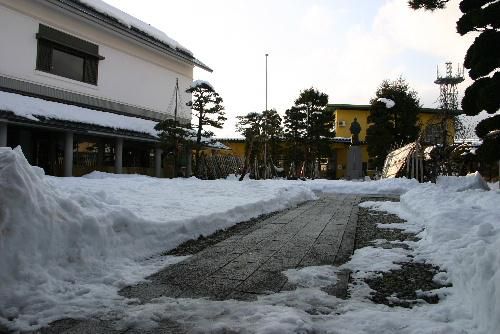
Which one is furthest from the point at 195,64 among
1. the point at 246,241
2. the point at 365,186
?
the point at 246,241

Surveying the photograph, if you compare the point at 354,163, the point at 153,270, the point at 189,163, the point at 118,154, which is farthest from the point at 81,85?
the point at 354,163

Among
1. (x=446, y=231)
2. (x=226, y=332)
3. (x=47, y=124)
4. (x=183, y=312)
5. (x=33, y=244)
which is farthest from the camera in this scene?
(x=47, y=124)

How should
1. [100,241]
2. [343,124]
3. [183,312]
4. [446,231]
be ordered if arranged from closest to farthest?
[183,312] < [100,241] < [446,231] < [343,124]

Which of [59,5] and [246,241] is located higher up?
[59,5]

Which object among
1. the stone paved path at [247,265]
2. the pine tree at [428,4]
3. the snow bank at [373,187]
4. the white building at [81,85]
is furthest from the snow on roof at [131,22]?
the stone paved path at [247,265]

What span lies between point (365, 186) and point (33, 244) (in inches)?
507

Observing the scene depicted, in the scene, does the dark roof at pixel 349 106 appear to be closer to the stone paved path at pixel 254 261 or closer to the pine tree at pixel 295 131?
the pine tree at pixel 295 131

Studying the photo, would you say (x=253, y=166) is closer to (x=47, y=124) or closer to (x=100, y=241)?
(x=47, y=124)

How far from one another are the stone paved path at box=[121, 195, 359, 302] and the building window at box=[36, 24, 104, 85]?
1285 cm

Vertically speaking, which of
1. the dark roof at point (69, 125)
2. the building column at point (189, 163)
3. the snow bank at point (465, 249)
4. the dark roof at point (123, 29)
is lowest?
the snow bank at point (465, 249)

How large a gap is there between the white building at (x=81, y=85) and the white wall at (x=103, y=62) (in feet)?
0.12

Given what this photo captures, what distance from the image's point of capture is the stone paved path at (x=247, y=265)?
2809 millimetres

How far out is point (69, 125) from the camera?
13.4 meters

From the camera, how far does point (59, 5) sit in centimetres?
1451
